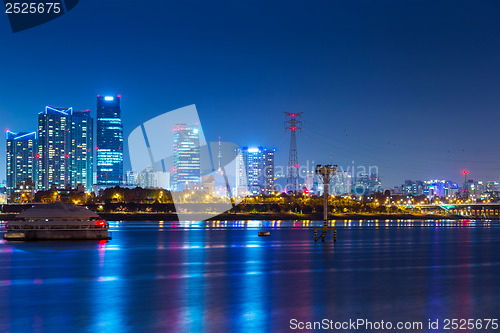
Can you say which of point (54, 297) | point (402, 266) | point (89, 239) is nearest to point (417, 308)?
point (54, 297)

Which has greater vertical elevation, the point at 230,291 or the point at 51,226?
the point at 51,226

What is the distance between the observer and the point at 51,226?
7131cm

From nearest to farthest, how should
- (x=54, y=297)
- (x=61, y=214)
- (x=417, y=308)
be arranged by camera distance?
(x=417, y=308), (x=54, y=297), (x=61, y=214)

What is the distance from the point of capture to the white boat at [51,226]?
7081 centimetres

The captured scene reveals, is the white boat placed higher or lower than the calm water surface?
higher

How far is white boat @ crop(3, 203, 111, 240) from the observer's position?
70.8 m

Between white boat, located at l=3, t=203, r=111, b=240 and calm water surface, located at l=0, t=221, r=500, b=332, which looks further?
white boat, located at l=3, t=203, r=111, b=240

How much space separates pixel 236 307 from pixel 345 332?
227 inches

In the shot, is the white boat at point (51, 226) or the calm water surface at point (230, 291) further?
the white boat at point (51, 226)

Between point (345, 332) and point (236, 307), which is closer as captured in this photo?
point (345, 332)

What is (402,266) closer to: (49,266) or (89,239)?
(49,266)

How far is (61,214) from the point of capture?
71.7m

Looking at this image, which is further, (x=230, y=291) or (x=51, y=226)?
(x=51, y=226)

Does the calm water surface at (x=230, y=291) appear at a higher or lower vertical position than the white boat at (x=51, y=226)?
lower
